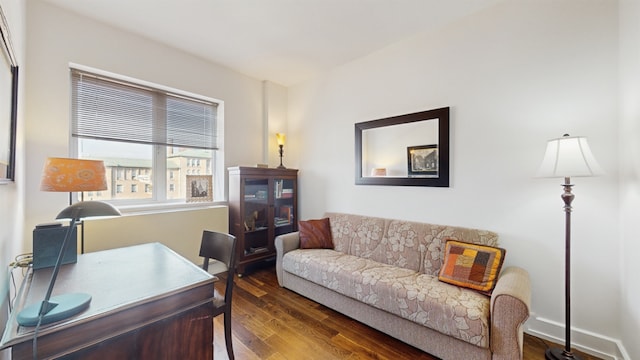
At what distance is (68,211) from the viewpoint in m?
0.97

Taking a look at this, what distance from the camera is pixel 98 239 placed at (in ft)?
7.54

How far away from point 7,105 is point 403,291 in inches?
101

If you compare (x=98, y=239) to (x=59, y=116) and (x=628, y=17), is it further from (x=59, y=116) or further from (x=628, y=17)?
(x=628, y=17)

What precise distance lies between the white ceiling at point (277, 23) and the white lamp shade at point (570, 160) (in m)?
1.38

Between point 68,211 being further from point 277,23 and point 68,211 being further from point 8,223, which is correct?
point 277,23

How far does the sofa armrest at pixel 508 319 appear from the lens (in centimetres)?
142

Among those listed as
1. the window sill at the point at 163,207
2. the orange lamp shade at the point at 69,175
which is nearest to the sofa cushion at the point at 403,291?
the window sill at the point at 163,207

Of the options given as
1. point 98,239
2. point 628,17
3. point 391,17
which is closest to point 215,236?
point 98,239

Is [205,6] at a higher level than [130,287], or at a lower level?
higher

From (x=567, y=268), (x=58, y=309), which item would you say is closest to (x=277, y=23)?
(x=58, y=309)

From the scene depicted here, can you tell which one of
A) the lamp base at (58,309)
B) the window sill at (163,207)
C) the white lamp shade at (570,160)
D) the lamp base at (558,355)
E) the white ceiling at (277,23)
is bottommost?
the lamp base at (558,355)

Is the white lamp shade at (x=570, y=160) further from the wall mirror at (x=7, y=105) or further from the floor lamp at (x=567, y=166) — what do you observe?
the wall mirror at (x=7, y=105)

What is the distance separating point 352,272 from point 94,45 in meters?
3.18

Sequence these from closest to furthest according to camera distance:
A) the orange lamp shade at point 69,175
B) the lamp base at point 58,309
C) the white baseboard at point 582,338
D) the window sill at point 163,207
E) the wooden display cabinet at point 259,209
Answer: the lamp base at point 58,309, the orange lamp shade at point 69,175, the white baseboard at point 582,338, the window sill at point 163,207, the wooden display cabinet at point 259,209
